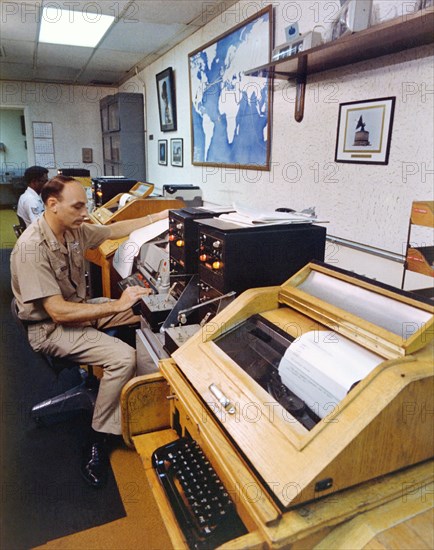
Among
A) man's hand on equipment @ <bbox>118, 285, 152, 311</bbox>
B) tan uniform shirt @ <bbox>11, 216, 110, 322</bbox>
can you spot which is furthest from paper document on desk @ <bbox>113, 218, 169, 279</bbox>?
man's hand on equipment @ <bbox>118, 285, 152, 311</bbox>

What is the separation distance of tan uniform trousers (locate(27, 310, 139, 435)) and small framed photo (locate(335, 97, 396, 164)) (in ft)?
4.71

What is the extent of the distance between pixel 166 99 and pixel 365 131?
3.05 m

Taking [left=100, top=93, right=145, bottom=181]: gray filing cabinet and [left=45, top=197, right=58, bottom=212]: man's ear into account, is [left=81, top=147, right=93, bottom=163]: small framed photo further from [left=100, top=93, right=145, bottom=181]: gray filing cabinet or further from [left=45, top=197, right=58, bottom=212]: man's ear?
[left=45, top=197, right=58, bottom=212]: man's ear

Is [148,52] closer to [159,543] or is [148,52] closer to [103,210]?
[103,210]

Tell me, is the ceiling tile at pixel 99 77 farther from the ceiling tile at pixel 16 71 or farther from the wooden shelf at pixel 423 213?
the wooden shelf at pixel 423 213

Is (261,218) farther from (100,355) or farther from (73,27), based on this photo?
(73,27)

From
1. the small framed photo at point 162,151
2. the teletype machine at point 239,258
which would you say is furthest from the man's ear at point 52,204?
the small framed photo at point 162,151

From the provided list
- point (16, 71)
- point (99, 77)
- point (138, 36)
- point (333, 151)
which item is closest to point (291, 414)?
point (333, 151)

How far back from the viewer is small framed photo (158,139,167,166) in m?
4.76

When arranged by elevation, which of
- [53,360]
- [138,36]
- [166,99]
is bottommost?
[53,360]

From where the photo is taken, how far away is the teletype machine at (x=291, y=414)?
2.51 feet

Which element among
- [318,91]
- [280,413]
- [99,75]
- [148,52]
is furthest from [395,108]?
[99,75]

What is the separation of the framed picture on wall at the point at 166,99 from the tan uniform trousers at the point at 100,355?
292 centimetres

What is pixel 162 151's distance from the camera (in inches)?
191
